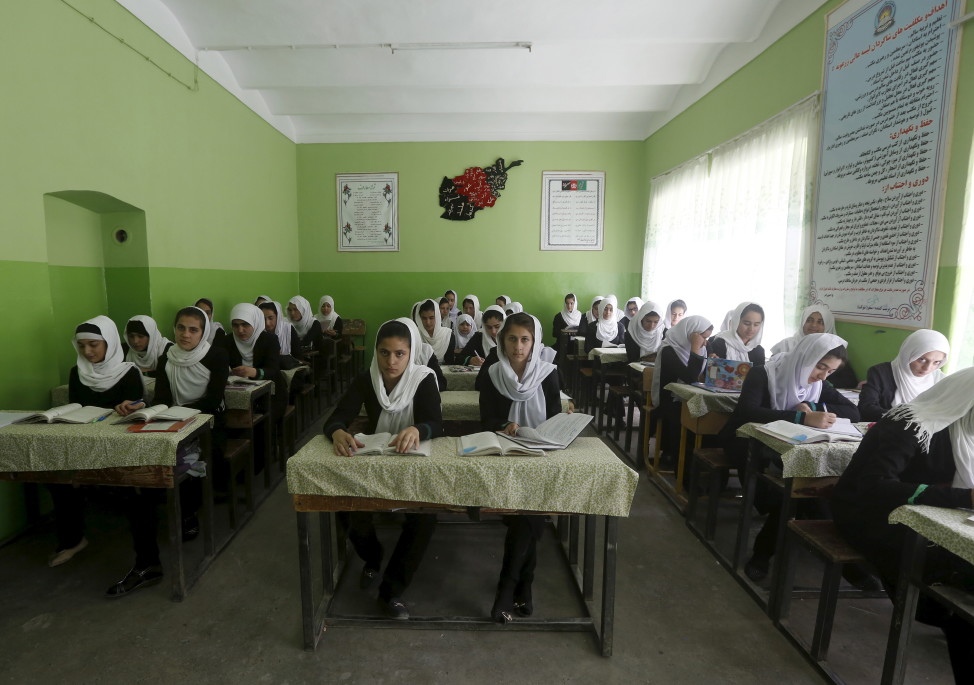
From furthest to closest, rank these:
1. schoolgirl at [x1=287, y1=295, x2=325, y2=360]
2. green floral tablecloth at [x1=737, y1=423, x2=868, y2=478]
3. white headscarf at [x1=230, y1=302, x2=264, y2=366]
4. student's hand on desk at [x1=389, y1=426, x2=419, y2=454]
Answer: schoolgirl at [x1=287, y1=295, x2=325, y2=360] → white headscarf at [x1=230, y1=302, x2=264, y2=366] → green floral tablecloth at [x1=737, y1=423, x2=868, y2=478] → student's hand on desk at [x1=389, y1=426, x2=419, y2=454]

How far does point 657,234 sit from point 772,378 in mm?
4630

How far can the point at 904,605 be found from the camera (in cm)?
153

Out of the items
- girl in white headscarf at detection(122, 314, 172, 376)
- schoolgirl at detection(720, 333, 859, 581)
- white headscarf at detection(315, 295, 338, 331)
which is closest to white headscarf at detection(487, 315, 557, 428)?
schoolgirl at detection(720, 333, 859, 581)

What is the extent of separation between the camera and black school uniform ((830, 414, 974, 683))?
1.49m

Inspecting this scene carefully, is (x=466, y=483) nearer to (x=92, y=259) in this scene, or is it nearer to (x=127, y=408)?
(x=127, y=408)

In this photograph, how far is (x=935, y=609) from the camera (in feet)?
5.16

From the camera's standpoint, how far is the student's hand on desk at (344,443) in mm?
1753

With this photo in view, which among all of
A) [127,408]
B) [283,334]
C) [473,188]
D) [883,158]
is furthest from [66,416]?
[473,188]

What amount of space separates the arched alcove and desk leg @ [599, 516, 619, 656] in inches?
140

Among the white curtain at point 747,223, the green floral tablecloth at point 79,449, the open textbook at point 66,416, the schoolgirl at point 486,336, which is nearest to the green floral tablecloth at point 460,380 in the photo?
the schoolgirl at point 486,336

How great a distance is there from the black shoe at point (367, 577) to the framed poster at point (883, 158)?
327 centimetres

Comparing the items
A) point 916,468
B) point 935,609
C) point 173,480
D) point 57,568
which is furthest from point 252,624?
point 916,468

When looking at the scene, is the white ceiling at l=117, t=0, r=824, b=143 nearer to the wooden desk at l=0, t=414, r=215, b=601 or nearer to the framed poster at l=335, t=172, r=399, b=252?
the framed poster at l=335, t=172, r=399, b=252

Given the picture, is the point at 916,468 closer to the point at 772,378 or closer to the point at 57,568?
the point at 772,378
